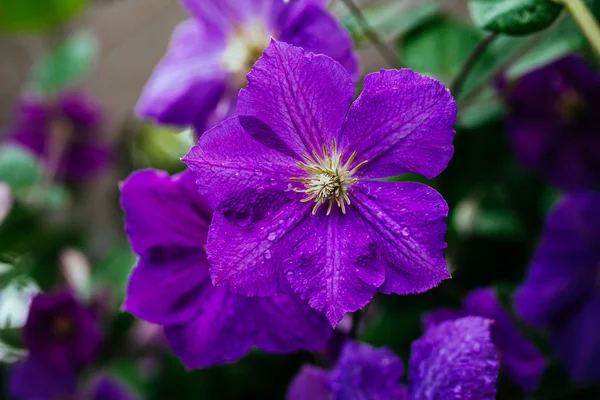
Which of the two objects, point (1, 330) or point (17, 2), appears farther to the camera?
point (17, 2)

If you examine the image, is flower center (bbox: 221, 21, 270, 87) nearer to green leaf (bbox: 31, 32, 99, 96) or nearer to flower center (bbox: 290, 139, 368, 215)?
flower center (bbox: 290, 139, 368, 215)

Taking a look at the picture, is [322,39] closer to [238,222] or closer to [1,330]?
[238,222]

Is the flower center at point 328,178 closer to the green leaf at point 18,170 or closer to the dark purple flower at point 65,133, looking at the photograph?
the green leaf at point 18,170

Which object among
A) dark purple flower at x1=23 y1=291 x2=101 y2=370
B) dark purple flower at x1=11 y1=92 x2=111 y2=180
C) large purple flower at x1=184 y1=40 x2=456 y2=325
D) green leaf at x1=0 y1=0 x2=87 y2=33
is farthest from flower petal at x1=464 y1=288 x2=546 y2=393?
green leaf at x1=0 y1=0 x2=87 y2=33

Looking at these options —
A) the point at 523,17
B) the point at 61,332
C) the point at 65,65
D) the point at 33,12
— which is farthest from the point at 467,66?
the point at 33,12

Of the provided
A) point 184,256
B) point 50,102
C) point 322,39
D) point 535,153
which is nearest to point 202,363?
point 184,256

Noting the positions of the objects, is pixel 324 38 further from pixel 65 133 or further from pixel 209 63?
pixel 65 133
